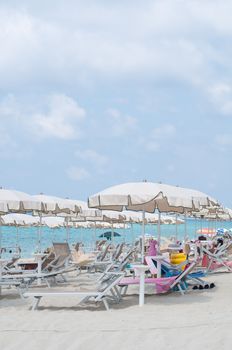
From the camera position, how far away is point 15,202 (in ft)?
30.2

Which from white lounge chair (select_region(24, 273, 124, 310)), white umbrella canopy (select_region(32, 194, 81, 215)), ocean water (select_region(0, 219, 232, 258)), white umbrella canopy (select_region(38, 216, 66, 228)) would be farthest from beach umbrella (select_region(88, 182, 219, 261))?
white umbrella canopy (select_region(38, 216, 66, 228))

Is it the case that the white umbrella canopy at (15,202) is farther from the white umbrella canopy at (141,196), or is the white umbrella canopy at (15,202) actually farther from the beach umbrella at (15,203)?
the white umbrella canopy at (141,196)

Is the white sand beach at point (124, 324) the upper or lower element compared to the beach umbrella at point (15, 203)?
lower

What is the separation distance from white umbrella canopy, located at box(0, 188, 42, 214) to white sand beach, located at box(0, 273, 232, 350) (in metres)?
1.57

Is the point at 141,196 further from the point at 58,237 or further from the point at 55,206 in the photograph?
the point at 58,237

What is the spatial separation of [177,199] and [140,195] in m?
0.69

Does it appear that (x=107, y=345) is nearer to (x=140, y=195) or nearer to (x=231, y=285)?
(x=140, y=195)

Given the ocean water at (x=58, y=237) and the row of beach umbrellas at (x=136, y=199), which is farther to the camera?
the ocean water at (x=58, y=237)

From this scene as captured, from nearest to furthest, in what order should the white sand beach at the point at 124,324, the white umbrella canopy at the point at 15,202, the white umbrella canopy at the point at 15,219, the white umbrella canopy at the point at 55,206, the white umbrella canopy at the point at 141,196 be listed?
the white sand beach at the point at 124,324 → the white umbrella canopy at the point at 141,196 → the white umbrella canopy at the point at 15,202 → the white umbrella canopy at the point at 55,206 → the white umbrella canopy at the point at 15,219

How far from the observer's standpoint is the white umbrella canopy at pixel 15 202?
895 centimetres

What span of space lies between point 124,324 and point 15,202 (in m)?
4.06

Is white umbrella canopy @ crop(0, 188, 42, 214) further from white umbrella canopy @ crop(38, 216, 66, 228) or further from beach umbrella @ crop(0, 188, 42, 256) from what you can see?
white umbrella canopy @ crop(38, 216, 66, 228)

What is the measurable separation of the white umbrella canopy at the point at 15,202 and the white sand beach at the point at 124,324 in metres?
1.57

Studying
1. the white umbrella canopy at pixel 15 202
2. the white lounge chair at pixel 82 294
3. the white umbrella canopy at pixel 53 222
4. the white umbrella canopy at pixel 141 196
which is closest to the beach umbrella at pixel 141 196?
the white umbrella canopy at pixel 141 196
